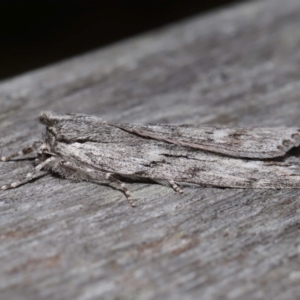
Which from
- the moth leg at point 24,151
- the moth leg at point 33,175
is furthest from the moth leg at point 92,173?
the moth leg at point 24,151

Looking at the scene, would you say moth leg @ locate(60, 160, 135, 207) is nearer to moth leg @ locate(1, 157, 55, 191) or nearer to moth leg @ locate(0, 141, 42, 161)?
moth leg @ locate(1, 157, 55, 191)

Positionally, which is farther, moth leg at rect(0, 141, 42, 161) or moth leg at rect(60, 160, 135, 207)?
moth leg at rect(0, 141, 42, 161)

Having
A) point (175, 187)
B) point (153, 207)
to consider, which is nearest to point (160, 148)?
point (175, 187)

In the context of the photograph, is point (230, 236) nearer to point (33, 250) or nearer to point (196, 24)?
point (33, 250)

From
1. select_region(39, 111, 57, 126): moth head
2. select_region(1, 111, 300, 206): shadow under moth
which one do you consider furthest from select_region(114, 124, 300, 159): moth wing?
select_region(39, 111, 57, 126): moth head

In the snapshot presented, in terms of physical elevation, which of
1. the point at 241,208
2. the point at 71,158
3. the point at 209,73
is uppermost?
the point at 209,73

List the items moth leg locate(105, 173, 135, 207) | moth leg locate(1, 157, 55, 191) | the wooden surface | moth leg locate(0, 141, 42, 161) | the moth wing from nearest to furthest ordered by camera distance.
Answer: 1. the wooden surface
2. moth leg locate(105, 173, 135, 207)
3. moth leg locate(1, 157, 55, 191)
4. moth leg locate(0, 141, 42, 161)
5. the moth wing

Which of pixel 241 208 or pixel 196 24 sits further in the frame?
pixel 196 24

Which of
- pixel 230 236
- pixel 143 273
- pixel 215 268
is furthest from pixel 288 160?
pixel 143 273
